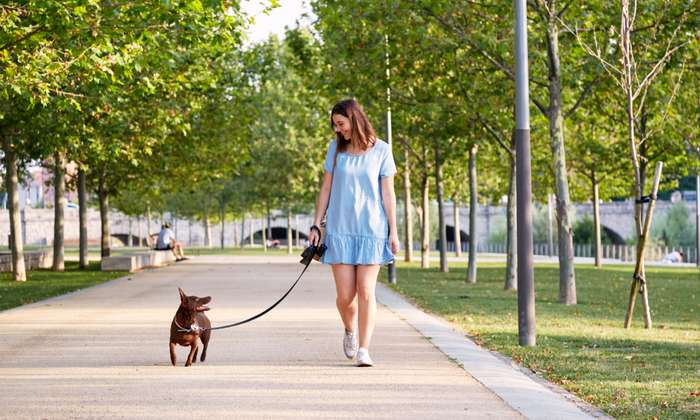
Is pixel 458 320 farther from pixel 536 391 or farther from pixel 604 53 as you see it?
pixel 604 53

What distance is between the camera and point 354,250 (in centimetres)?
952

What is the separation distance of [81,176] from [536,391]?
30636 millimetres

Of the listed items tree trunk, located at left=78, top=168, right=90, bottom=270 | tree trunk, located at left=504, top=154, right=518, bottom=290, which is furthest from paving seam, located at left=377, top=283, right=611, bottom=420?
tree trunk, located at left=78, top=168, right=90, bottom=270

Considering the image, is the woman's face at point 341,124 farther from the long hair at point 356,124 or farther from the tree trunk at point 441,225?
the tree trunk at point 441,225

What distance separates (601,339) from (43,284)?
1631cm

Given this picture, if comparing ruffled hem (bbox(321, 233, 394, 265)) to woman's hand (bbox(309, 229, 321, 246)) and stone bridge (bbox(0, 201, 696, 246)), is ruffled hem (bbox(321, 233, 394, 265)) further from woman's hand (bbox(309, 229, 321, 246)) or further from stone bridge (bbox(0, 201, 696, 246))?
stone bridge (bbox(0, 201, 696, 246))

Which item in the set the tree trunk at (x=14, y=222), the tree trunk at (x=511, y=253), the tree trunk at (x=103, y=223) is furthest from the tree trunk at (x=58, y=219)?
the tree trunk at (x=511, y=253)

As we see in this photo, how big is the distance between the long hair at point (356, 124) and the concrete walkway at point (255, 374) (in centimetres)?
178

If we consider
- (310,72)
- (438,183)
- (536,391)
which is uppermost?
(310,72)

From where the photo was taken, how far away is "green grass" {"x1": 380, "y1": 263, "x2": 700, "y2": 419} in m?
8.59

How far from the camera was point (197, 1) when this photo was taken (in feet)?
54.0

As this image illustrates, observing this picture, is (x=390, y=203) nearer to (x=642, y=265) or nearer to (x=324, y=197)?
(x=324, y=197)

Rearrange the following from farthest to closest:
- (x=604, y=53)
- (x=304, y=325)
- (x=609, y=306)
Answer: (x=604, y=53) < (x=609, y=306) < (x=304, y=325)

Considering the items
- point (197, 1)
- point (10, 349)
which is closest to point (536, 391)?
point (10, 349)
